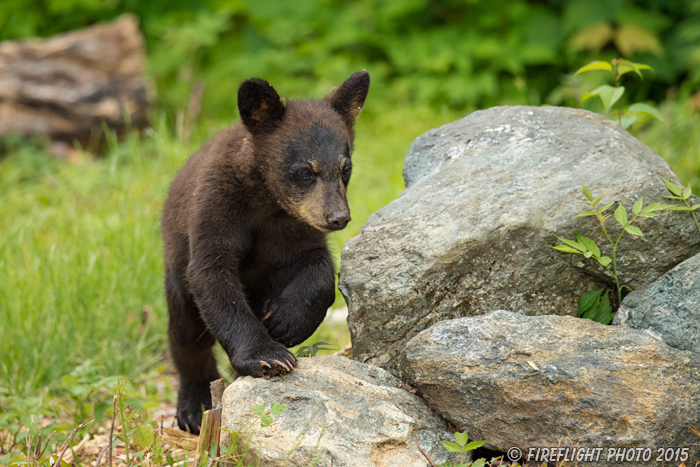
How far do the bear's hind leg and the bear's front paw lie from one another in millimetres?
862

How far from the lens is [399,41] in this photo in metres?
9.39

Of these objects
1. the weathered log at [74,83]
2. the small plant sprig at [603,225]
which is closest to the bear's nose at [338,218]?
the small plant sprig at [603,225]

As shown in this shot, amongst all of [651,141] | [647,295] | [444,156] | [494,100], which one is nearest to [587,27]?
[494,100]

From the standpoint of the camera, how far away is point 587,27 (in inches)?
321

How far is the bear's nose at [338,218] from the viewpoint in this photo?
3211 mm

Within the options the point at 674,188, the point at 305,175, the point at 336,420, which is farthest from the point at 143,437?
the point at 674,188

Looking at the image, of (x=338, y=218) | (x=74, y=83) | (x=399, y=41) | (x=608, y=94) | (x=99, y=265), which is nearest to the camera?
(x=338, y=218)

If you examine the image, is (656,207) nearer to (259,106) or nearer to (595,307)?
(595,307)

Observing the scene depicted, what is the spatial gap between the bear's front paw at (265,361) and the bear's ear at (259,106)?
1.09m

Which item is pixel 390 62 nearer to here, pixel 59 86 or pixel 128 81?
Answer: pixel 128 81

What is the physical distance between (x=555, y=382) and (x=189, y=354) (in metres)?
2.14

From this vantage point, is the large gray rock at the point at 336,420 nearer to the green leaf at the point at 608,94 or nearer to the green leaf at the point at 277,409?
the green leaf at the point at 277,409

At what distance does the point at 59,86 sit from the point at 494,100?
5.49m

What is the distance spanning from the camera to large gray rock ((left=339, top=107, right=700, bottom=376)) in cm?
305
